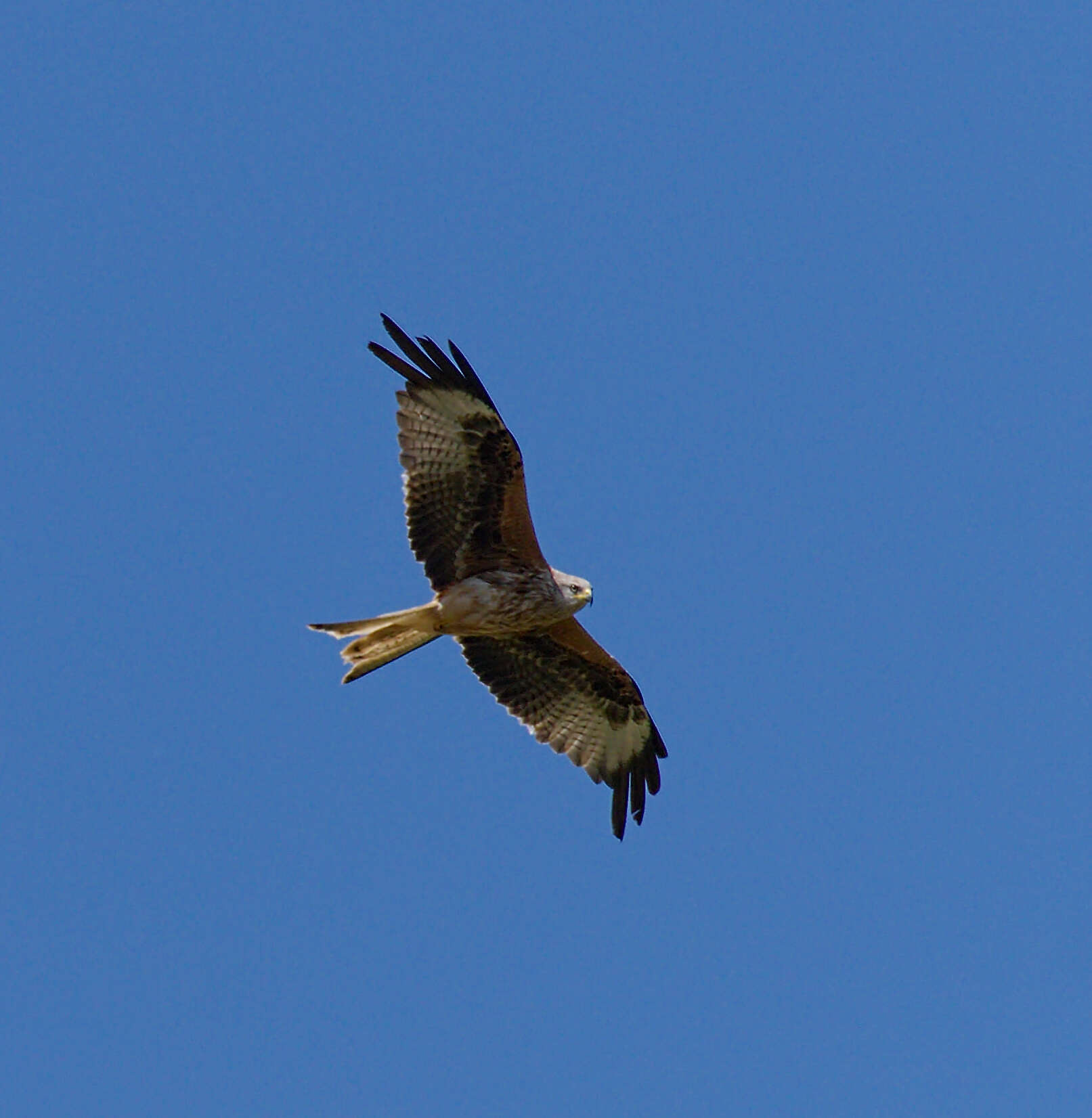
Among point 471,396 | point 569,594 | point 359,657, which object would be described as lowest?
point 359,657

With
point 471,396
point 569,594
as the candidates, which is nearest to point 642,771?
point 569,594

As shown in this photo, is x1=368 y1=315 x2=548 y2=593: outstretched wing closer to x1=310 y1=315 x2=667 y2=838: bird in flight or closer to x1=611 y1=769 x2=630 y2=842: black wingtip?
x1=310 y1=315 x2=667 y2=838: bird in flight

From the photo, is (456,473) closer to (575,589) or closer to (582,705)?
(575,589)

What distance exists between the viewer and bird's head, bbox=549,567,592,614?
11.6 metres

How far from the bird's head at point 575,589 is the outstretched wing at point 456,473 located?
6.7 inches

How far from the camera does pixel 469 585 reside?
1155 cm

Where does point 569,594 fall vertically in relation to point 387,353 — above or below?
below

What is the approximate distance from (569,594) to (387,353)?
1984 millimetres

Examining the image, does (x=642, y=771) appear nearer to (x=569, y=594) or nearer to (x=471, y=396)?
(x=569, y=594)

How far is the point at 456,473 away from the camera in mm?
11453

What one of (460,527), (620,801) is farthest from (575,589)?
(620,801)

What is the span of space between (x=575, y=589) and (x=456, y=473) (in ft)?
3.62

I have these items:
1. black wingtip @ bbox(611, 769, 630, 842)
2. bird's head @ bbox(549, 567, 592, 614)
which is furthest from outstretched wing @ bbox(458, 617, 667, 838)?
bird's head @ bbox(549, 567, 592, 614)

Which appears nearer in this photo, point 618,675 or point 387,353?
point 387,353
